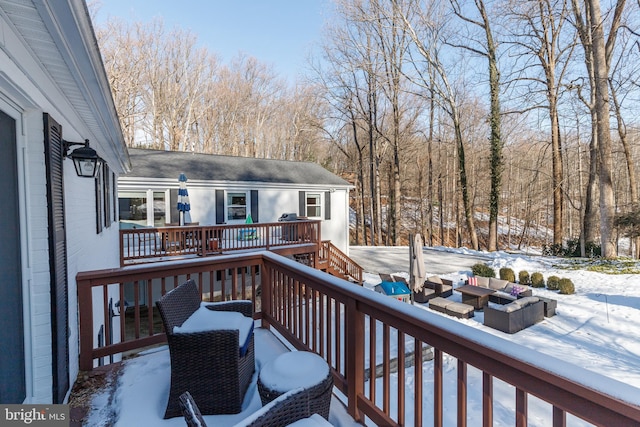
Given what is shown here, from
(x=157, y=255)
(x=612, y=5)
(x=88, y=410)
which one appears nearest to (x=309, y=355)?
(x=88, y=410)

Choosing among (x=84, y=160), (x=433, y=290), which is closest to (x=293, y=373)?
(x=84, y=160)

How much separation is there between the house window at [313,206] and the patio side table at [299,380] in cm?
1139

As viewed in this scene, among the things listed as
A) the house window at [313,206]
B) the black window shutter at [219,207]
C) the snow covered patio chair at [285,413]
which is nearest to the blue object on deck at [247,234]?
the black window shutter at [219,207]

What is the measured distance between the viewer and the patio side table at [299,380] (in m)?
1.92

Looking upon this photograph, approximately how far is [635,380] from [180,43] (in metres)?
23.8

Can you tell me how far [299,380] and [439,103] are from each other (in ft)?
54.8

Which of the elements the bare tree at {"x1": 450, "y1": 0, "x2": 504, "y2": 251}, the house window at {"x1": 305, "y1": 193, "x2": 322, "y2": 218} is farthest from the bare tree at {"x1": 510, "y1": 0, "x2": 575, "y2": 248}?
the house window at {"x1": 305, "y1": 193, "x2": 322, "y2": 218}

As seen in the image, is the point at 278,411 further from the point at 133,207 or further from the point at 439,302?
the point at 133,207

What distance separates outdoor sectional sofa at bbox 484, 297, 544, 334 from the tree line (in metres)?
6.70

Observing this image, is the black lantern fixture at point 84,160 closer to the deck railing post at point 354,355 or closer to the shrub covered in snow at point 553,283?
the deck railing post at point 354,355

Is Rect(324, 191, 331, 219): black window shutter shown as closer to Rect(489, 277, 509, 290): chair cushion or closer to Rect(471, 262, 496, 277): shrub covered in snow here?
Rect(471, 262, 496, 277): shrub covered in snow

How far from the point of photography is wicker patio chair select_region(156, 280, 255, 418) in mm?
2234

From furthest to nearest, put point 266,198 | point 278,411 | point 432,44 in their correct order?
point 432,44 < point 266,198 < point 278,411

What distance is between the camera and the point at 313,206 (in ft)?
44.8
